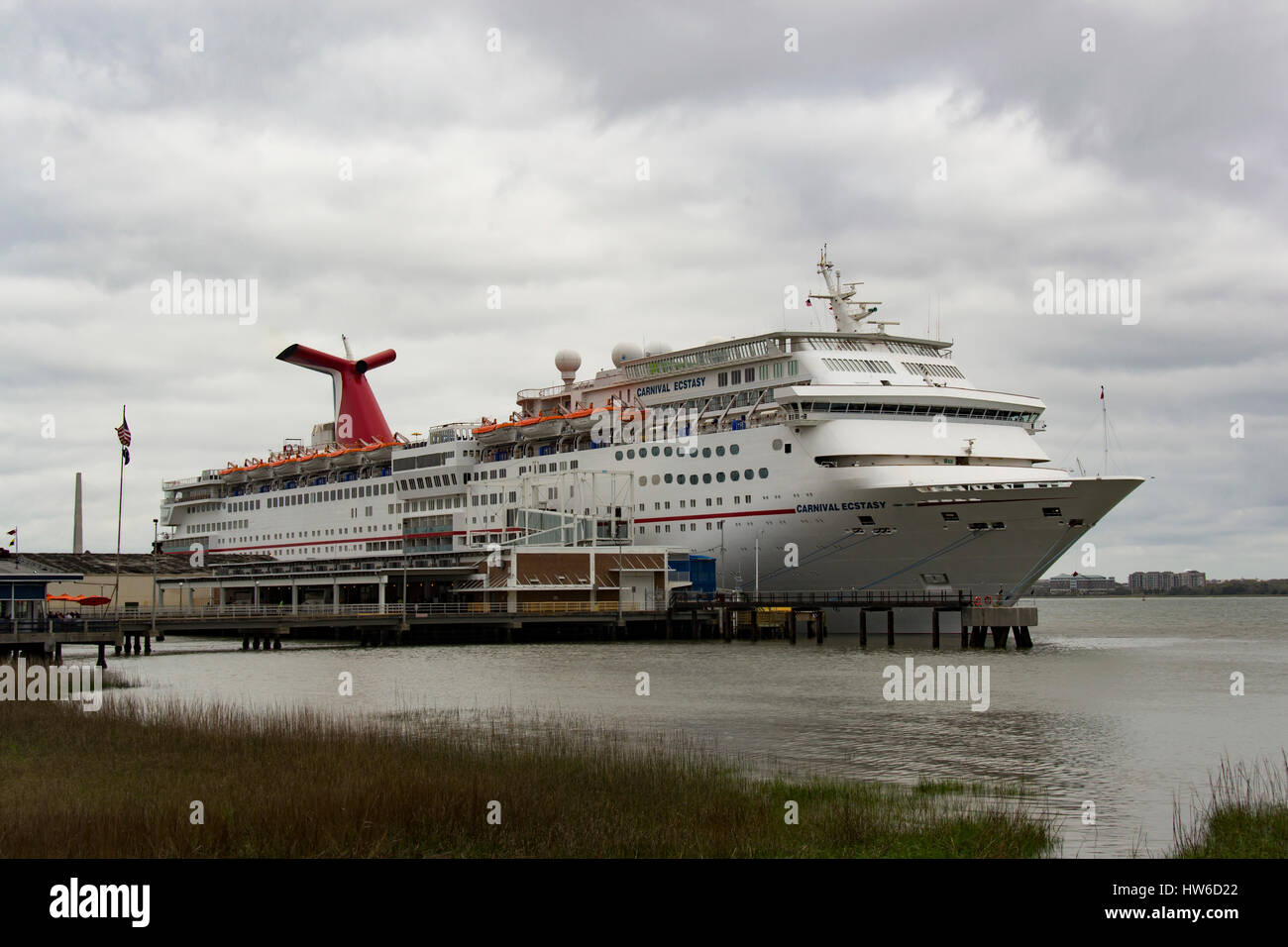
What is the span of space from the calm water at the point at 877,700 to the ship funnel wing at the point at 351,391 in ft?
119

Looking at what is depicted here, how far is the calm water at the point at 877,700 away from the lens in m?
20.3

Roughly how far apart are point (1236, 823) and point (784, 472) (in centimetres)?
3738

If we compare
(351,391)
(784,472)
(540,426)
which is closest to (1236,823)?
(784,472)

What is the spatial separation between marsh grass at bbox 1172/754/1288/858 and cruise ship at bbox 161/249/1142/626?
2793cm

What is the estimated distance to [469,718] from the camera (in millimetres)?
26438

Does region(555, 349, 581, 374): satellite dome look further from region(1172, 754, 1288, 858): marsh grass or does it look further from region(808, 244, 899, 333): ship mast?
region(1172, 754, 1288, 858): marsh grass

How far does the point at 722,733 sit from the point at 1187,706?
12816mm

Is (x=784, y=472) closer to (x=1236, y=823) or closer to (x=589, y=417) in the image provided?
(x=589, y=417)

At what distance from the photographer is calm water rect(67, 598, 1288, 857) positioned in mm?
20328

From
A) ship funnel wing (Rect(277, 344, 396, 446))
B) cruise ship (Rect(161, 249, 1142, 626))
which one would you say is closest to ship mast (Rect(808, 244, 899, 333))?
cruise ship (Rect(161, 249, 1142, 626))

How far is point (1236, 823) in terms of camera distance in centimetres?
1468
